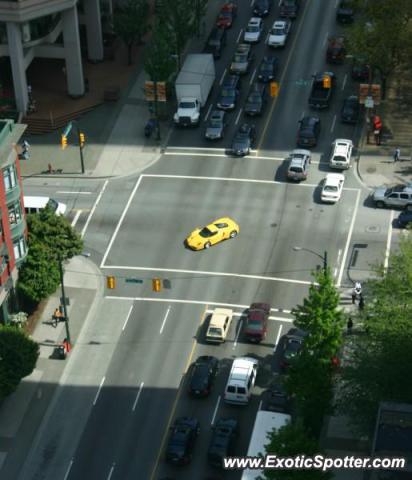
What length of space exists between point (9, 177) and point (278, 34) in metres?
55.3

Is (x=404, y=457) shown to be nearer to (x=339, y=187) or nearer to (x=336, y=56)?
(x=339, y=187)

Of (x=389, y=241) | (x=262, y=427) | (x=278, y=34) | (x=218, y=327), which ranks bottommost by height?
(x=389, y=241)

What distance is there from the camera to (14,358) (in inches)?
3460

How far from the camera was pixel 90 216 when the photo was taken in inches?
4387

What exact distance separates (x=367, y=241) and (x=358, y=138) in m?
19.1

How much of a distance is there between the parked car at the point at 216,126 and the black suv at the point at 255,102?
3034mm

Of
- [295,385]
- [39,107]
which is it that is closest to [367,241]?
[295,385]

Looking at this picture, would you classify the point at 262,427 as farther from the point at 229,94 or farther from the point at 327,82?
the point at 327,82

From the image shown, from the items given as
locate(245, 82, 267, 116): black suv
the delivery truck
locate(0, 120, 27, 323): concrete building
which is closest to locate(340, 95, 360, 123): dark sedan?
locate(245, 82, 267, 116): black suv

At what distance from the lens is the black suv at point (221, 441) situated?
271ft

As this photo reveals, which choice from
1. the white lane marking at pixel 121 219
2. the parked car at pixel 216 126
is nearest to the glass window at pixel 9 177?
the white lane marking at pixel 121 219

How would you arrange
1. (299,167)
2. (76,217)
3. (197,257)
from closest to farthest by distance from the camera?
1. (197,257)
2. (76,217)
3. (299,167)

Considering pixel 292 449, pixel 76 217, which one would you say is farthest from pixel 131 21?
pixel 292 449

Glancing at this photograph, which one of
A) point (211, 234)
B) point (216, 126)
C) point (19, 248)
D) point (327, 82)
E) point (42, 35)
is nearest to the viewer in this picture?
point (19, 248)
